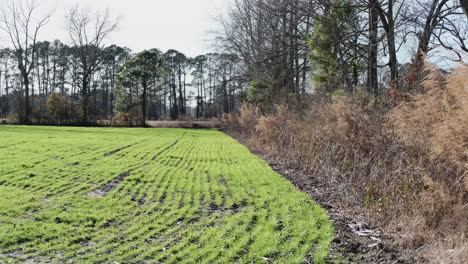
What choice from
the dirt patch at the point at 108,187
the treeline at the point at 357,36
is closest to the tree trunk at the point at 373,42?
the treeline at the point at 357,36

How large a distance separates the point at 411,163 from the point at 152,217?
401cm

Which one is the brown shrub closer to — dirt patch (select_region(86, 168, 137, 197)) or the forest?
the forest

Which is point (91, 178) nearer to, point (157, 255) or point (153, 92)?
point (157, 255)

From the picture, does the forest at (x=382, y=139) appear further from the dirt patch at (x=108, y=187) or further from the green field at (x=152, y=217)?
the dirt patch at (x=108, y=187)

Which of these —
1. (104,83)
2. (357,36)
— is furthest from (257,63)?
(104,83)

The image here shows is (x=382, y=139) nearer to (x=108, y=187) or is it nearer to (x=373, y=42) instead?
(x=108, y=187)

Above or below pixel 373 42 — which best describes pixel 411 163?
below

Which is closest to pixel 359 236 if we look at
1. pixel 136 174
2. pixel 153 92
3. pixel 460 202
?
pixel 460 202

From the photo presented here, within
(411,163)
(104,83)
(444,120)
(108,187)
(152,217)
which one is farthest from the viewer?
(104,83)

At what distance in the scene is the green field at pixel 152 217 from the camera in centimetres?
381

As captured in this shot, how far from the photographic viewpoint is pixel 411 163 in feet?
18.4

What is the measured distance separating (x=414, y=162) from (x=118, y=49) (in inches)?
2494

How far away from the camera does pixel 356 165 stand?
7078mm


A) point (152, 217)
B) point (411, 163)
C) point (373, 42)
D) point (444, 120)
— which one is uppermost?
point (373, 42)
